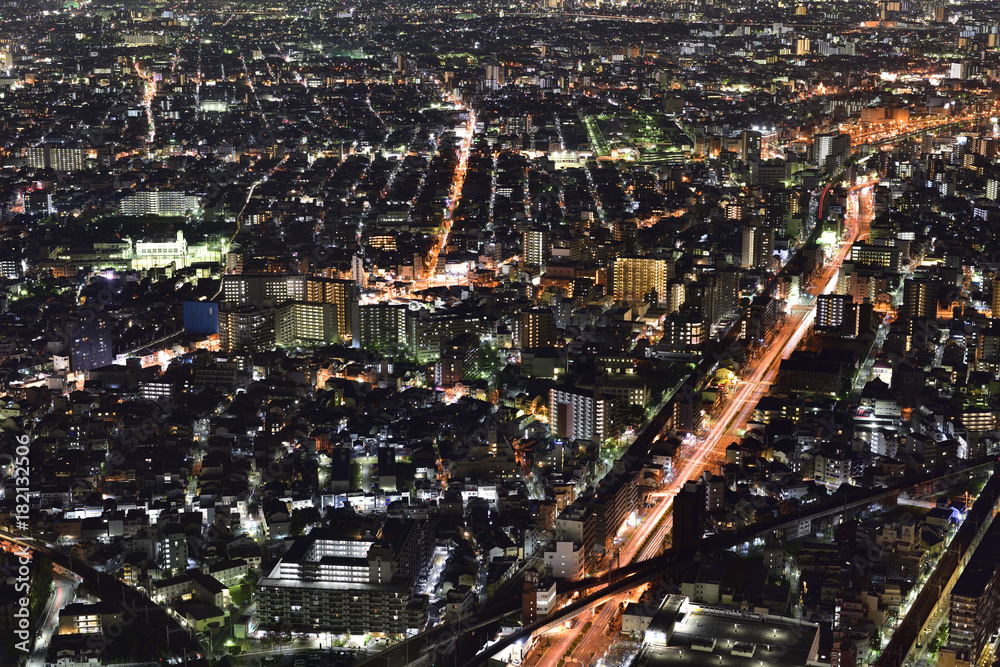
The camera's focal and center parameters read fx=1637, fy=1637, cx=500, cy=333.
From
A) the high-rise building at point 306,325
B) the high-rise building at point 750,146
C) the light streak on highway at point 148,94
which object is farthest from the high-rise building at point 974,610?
the light streak on highway at point 148,94

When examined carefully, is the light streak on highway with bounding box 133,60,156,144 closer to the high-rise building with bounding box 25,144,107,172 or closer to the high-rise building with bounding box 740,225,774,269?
the high-rise building with bounding box 25,144,107,172

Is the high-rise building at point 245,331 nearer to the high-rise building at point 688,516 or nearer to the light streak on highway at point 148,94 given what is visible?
the high-rise building at point 688,516

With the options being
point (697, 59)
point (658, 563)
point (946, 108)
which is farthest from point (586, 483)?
point (697, 59)

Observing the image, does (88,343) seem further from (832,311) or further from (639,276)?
(832,311)

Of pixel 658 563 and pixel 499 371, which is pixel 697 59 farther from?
pixel 658 563

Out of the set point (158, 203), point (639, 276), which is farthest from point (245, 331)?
point (158, 203)

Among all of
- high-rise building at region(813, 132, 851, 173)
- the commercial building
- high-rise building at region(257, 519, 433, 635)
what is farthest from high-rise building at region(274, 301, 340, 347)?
high-rise building at region(813, 132, 851, 173)
